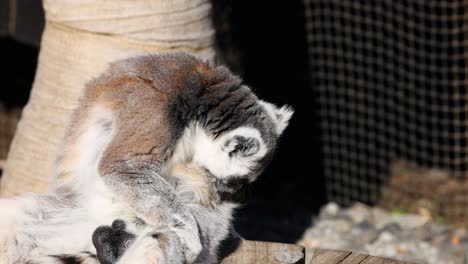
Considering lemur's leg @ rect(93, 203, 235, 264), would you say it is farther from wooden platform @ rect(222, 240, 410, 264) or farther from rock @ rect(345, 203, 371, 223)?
rock @ rect(345, 203, 371, 223)

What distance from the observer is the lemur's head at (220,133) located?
9.33 feet

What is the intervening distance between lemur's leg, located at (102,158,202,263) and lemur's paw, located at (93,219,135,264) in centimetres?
8

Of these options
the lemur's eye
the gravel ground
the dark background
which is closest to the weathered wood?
the lemur's eye

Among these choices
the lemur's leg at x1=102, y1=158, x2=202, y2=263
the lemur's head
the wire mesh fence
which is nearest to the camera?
the lemur's leg at x1=102, y1=158, x2=202, y2=263

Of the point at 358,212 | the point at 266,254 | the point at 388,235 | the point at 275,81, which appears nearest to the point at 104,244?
the point at 266,254

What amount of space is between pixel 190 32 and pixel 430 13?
11.2 ft

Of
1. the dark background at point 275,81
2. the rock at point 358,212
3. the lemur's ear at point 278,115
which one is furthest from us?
the dark background at point 275,81

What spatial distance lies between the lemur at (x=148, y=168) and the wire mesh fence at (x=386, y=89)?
11.7 ft

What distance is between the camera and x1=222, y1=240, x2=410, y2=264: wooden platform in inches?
114

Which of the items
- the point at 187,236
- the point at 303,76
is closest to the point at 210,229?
the point at 187,236

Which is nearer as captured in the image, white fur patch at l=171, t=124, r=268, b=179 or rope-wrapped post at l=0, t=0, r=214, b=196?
white fur patch at l=171, t=124, r=268, b=179

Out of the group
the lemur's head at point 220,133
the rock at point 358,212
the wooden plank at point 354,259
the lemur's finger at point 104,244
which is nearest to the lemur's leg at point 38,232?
the lemur's finger at point 104,244

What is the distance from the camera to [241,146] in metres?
2.86

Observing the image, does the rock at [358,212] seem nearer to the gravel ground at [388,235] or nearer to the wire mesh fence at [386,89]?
the gravel ground at [388,235]
